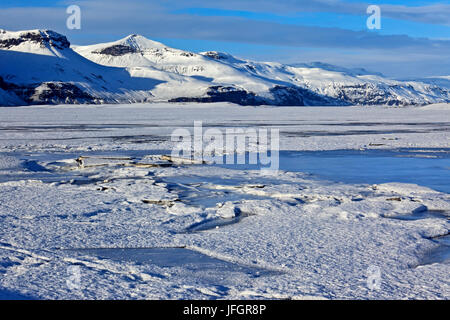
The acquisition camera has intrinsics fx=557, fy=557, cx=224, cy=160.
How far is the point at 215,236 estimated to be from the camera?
704 cm

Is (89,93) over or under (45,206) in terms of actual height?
over

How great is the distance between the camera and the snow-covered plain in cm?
518

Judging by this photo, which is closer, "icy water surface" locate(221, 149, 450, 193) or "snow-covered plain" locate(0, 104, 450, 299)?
"snow-covered plain" locate(0, 104, 450, 299)

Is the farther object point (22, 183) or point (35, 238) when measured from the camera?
point (22, 183)

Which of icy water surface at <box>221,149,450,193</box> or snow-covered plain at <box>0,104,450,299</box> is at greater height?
icy water surface at <box>221,149,450,193</box>

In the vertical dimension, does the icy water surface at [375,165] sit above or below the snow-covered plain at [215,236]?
above

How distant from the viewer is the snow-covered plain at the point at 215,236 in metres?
5.18

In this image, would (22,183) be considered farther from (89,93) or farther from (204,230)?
(89,93)

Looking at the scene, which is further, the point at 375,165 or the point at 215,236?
the point at 375,165

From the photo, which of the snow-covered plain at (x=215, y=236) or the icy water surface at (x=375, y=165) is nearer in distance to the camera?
the snow-covered plain at (x=215, y=236)

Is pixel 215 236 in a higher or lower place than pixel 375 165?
lower
